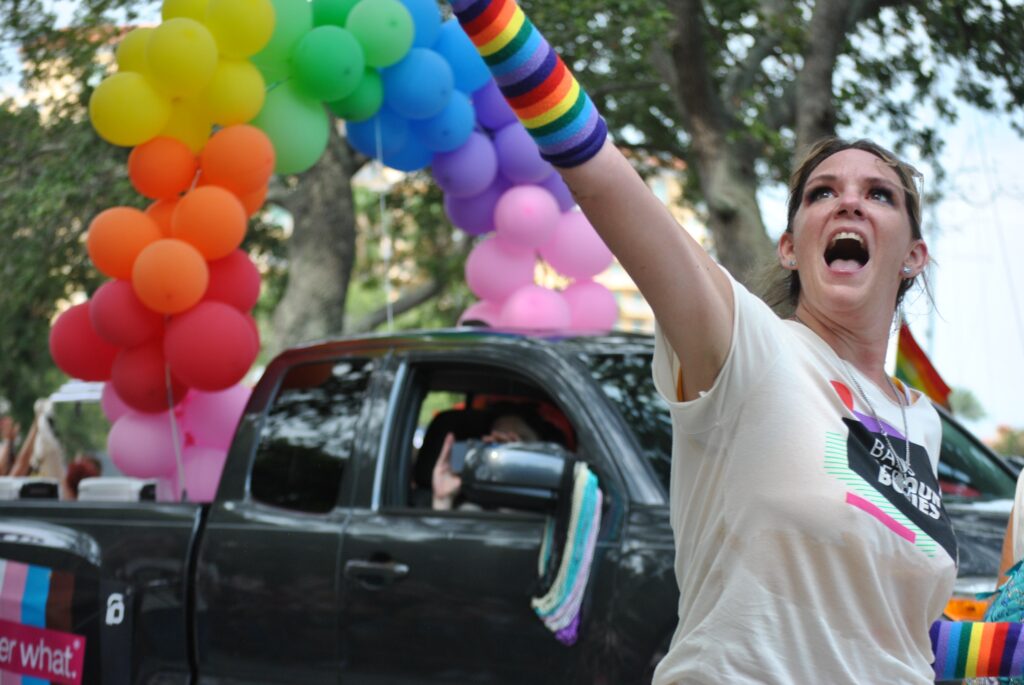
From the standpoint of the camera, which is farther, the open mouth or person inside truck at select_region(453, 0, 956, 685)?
the open mouth

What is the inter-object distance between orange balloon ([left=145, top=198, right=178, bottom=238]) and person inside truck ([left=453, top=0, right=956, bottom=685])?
4469 mm

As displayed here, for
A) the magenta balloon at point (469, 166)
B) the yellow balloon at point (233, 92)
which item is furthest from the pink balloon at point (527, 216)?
the yellow balloon at point (233, 92)

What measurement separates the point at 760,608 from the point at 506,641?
6.02ft

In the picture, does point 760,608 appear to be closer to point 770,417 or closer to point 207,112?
point 770,417

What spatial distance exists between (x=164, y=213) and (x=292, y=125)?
71 cm

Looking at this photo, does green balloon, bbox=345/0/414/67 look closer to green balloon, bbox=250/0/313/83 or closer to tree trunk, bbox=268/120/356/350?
green balloon, bbox=250/0/313/83

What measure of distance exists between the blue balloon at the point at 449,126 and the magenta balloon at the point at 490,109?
174 millimetres

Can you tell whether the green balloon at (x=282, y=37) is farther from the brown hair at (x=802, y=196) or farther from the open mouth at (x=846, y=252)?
the open mouth at (x=846, y=252)

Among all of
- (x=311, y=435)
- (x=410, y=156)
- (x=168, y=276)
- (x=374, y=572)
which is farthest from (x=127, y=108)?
(x=374, y=572)

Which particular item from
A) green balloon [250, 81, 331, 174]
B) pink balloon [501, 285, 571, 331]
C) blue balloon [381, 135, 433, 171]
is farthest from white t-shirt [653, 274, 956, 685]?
blue balloon [381, 135, 433, 171]

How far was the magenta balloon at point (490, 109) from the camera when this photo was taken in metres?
6.98

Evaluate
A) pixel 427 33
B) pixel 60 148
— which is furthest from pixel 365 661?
pixel 60 148

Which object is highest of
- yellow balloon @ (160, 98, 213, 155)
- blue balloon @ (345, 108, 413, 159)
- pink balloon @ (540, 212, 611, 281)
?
blue balloon @ (345, 108, 413, 159)

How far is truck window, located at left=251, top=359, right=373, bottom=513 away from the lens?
4.41 metres
